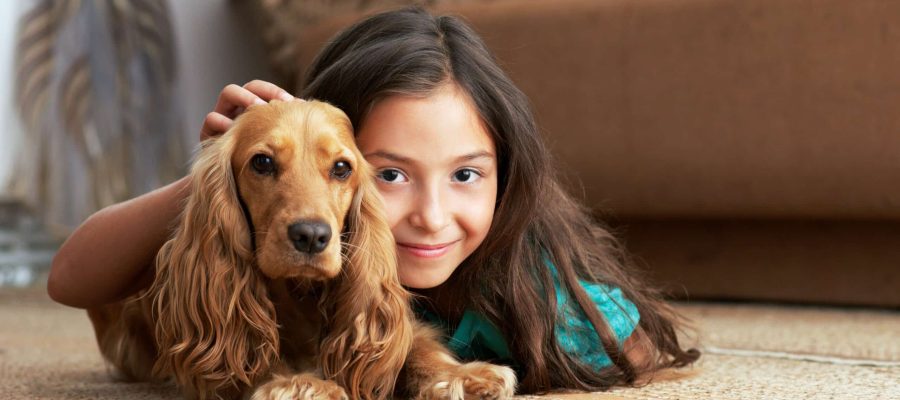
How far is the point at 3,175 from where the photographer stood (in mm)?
2900

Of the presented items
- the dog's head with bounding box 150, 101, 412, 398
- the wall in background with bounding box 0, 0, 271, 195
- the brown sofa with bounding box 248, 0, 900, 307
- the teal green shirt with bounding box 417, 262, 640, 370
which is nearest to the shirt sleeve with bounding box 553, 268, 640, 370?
the teal green shirt with bounding box 417, 262, 640, 370

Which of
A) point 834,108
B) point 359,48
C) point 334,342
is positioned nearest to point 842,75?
point 834,108

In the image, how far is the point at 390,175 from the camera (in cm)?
112

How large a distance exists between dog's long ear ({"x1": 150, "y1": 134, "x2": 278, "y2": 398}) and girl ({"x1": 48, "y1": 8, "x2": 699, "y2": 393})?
5.3 inches

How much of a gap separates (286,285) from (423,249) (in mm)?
170

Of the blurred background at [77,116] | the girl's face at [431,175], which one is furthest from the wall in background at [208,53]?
the girl's face at [431,175]

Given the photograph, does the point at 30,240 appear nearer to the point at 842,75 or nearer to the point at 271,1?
the point at 271,1

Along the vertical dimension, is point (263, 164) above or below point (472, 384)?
above

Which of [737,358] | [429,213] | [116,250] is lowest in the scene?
[737,358]

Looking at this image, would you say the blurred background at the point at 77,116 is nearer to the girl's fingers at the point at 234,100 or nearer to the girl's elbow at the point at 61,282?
the girl's elbow at the point at 61,282

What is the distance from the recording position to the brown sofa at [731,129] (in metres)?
1.94

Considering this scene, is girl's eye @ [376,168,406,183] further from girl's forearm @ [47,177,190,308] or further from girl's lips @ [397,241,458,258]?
girl's forearm @ [47,177,190,308]

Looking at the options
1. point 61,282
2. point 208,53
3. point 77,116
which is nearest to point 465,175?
point 61,282

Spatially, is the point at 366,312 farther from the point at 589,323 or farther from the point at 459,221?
the point at 589,323
